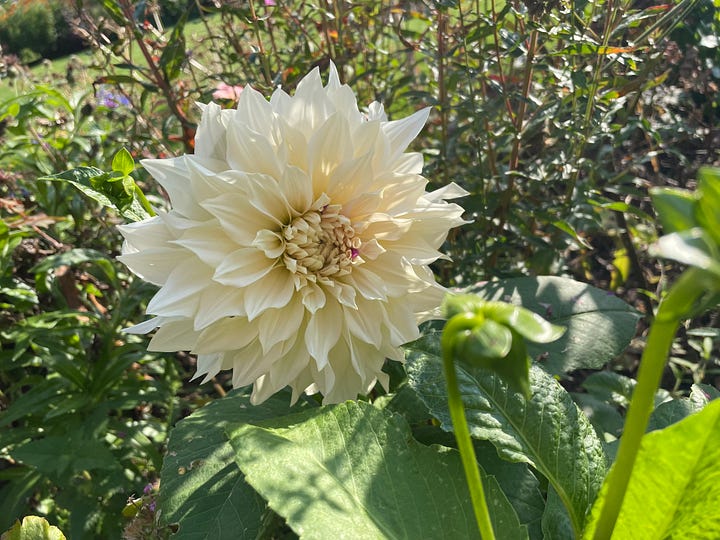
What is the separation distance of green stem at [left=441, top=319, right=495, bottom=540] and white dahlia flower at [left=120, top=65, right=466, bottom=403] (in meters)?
0.35

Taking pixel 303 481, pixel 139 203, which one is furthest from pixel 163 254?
pixel 303 481

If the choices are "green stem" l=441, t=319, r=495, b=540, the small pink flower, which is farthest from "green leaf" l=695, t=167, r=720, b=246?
the small pink flower

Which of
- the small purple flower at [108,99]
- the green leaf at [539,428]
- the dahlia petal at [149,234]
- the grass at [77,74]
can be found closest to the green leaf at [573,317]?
the green leaf at [539,428]

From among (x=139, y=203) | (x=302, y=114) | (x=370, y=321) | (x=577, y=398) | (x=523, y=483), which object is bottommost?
(x=577, y=398)

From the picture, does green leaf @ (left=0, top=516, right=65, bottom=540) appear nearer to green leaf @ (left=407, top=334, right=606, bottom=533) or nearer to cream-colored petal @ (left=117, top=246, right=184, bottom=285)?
cream-colored petal @ (left=117, top=246, right=184, bottom=285)

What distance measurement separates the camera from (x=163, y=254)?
90 cm

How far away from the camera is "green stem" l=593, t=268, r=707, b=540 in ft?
1.22

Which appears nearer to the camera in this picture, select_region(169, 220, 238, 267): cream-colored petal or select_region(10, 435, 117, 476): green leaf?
select_region(169, 220, 238, 267): cream-colored petal

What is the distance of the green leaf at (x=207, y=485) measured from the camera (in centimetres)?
90

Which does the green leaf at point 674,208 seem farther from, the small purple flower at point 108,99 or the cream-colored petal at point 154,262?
the small purple flower at point 108,99

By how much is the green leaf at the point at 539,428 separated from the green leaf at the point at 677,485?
0.13m

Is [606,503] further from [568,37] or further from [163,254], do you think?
[568,37]

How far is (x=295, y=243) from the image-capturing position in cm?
93

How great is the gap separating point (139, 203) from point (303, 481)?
0.59m
